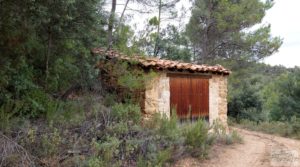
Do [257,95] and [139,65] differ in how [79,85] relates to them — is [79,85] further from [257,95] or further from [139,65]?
[257,95]

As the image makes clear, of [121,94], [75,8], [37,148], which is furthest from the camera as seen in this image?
[121,94]

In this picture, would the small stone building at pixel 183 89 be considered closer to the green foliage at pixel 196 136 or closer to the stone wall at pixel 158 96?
the stone wall at pixel 158 96

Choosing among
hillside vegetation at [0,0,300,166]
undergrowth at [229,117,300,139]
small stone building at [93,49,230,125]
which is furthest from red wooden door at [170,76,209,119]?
undergrowth at [229,117,300,139]

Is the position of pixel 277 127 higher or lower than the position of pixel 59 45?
lower

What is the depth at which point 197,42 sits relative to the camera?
19344 mm

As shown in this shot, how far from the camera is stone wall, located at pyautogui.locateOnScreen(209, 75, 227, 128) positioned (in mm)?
11977

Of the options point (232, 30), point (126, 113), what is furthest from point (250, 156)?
point (232, 30)

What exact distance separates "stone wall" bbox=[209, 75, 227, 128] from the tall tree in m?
5.60

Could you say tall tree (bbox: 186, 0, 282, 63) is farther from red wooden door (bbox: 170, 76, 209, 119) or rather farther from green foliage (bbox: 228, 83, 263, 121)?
red wooden door (bbox: 170, 76, 209, 119)

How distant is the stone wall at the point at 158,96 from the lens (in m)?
9.59

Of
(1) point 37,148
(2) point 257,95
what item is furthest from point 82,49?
(2) point 257,95

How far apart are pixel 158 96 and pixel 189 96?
147 centimetres

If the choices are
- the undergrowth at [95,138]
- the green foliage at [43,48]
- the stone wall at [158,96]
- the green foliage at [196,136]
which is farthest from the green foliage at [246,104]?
the green foliage at [43,48]

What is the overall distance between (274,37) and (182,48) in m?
4.73
